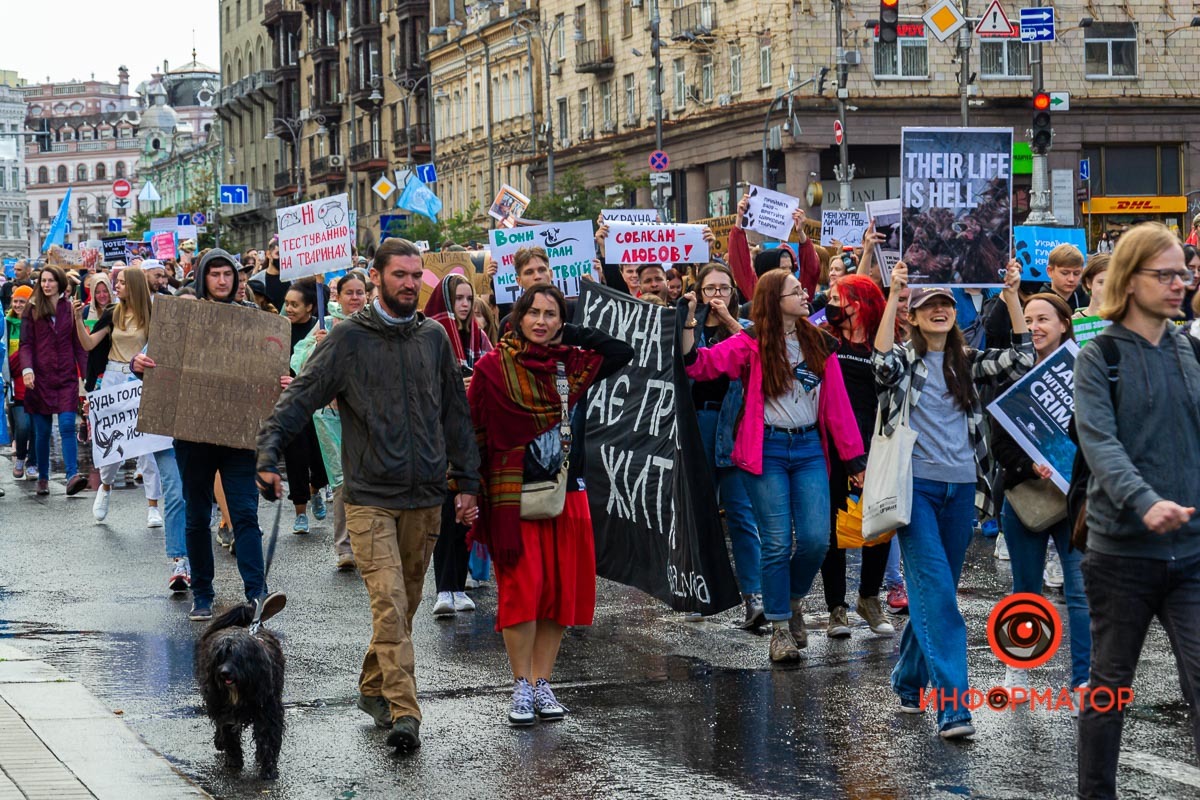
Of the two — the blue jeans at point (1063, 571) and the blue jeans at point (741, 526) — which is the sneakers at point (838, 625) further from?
the blue jeans at point (1063, 571)

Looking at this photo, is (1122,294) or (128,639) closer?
(1122,294)

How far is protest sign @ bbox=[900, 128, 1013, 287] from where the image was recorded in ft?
29.3

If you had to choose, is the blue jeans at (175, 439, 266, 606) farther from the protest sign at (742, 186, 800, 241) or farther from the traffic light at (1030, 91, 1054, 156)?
the traffic light at (1030, 91, 1054, 156)

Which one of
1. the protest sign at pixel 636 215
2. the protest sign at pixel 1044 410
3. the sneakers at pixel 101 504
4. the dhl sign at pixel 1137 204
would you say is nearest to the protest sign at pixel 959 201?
the protest sign at pixel 1044 410

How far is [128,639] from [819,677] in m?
3.73

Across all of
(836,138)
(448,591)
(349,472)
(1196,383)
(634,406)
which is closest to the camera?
(1196,383)

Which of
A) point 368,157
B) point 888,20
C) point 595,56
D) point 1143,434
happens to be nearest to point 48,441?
point 1143,434

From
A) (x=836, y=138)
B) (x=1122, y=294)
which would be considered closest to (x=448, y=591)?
(x=1122, y=294)

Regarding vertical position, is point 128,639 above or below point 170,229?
below

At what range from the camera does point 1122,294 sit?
5863 millimetres

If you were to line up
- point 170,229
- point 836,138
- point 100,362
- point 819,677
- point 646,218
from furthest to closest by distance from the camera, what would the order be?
point 836,138, point 170,229, point 646,218, point 100,362, point 819,677

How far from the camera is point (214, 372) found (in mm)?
10242

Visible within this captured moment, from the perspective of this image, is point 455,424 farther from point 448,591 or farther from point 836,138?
point 836,138

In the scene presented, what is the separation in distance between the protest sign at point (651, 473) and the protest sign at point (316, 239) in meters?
4.52
